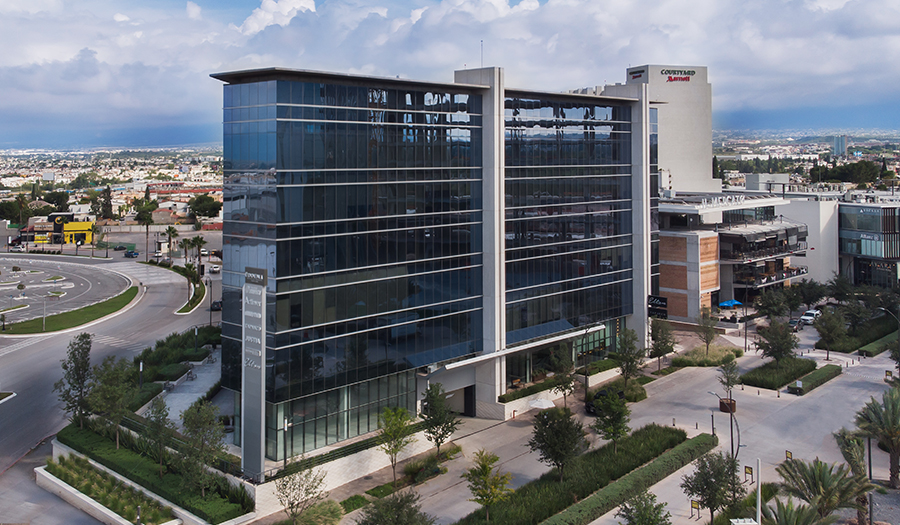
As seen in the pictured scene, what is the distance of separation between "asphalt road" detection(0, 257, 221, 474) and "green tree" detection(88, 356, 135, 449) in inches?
271

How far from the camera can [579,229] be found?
2314 inches

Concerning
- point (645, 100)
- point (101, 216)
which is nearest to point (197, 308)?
point (645, 100)

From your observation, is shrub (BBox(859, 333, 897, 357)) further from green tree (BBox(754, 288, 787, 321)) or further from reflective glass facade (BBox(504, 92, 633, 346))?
reflective glass facade (BBox(504, 92, 633, 346))

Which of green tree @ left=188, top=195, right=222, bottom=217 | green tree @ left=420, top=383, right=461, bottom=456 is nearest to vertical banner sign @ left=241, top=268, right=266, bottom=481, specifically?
green tree @ left=420, top=383, right=461, bottom=456

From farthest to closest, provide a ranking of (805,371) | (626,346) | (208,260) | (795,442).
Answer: (208,260)
(805,371)
(626,346)
(795,442)

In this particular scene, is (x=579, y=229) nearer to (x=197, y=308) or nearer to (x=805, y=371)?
(x=805, y=371)

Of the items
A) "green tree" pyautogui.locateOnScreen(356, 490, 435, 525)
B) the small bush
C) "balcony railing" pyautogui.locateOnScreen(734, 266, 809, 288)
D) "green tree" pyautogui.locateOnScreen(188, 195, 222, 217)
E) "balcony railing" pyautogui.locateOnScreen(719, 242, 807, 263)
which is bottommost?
the small bush

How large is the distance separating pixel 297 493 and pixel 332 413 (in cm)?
728

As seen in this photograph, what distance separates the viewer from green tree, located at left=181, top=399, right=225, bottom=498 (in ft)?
119

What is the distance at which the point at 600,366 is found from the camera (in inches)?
2344

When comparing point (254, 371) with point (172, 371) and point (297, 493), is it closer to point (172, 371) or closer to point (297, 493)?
point (297, 493)

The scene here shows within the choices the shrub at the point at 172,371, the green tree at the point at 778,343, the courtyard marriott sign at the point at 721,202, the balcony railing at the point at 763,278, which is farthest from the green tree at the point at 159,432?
the balcony railing at the point at 763,278

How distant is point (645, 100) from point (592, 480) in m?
36.8

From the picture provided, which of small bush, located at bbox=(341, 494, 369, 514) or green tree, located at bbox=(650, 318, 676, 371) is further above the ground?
green tree, located at bbox=(650, 318, 676, 371)
